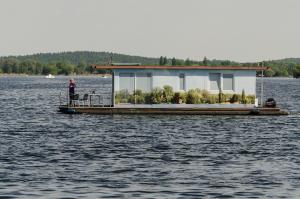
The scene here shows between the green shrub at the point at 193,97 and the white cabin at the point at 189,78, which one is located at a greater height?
the white cabin at the point at 189,78

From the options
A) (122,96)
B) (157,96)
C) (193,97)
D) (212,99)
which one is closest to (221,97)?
(212,99)

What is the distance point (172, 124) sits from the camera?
50594 mm

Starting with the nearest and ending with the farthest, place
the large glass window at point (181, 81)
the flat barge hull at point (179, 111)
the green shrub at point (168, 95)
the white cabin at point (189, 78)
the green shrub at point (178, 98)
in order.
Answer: the flat barge hull at point (179, 111) < the green shrub at point (168, 95) < the green shrub at point (178, 98) < the white cabin at point (189, 78) < the large glass window at point (181, 81)

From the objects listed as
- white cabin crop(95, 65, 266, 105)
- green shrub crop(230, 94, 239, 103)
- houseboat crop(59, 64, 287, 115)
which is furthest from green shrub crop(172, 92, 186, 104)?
green shrub crop(230, 94, 239, 103)

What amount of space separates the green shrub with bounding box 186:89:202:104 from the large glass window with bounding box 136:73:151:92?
9.96 feet

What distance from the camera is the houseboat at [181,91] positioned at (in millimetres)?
56188

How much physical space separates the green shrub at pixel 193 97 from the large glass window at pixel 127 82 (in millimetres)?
4239

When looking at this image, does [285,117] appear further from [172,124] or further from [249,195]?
[249,195]

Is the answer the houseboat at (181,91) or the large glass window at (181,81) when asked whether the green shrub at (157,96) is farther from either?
the large glass window at (181,81)

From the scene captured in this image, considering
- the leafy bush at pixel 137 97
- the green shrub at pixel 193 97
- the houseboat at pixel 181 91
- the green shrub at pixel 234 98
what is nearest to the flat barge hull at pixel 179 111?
the houseboat at pixel 181 91

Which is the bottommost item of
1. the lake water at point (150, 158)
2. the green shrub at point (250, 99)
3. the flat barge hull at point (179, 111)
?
the lake water at point (150, 158)

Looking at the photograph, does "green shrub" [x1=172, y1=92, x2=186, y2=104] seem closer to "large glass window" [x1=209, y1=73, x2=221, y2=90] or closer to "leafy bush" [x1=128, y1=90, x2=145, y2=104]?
"leafy bush" [x1=128, y1=90, x2=145, y2=104]

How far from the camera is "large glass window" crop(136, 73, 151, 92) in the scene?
189 ft

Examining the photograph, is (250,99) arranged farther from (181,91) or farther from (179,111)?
(179,111)
